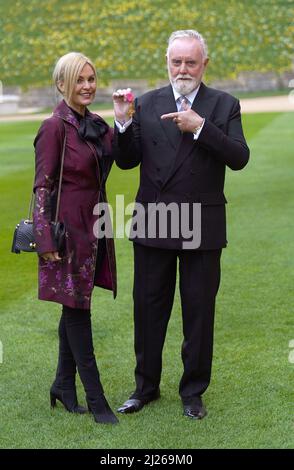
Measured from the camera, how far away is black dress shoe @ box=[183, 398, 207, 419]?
216 inches

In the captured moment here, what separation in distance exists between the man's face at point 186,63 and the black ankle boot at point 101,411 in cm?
158

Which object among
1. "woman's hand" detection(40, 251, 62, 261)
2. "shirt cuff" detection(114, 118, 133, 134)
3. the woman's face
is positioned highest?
the woman's face

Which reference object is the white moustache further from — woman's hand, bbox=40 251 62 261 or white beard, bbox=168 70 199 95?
woman's hand, bbox=40 251 62 261

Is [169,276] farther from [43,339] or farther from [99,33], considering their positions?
[99,33]

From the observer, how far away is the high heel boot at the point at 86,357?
5.36 m

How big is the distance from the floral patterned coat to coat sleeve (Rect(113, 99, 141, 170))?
0.25ft

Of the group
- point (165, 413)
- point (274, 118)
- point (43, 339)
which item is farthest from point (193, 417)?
point (274, 118)

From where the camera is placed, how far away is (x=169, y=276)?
219 inches

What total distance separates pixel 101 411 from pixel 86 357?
0.28 meters

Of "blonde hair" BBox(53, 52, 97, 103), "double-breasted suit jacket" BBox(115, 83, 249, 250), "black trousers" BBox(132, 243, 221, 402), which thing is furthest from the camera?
"black trousers" BBox(132, 243, 221, 402)

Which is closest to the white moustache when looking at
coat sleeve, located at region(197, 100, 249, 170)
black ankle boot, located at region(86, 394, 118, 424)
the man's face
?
the man's face

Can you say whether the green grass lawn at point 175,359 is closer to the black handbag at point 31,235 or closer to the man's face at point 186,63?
the black handbag at point 31,235

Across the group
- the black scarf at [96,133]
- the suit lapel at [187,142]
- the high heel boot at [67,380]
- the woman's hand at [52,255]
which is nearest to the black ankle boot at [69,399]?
the high heel boot at [67,380]
